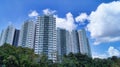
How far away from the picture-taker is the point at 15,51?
97.6 feet

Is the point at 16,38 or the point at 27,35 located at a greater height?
the point at 27,35

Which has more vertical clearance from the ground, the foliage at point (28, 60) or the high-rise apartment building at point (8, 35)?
the high-rise apartment building at point (8, 35)

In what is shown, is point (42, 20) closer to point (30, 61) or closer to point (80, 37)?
point (80, 37)

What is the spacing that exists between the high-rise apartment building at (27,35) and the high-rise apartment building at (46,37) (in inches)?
69.6

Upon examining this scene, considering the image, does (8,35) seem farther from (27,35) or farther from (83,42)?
(83,42)

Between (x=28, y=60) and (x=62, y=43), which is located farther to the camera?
(x=62, y=43)

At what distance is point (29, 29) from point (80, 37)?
790 inches

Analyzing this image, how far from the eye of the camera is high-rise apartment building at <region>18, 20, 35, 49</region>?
2557 inches

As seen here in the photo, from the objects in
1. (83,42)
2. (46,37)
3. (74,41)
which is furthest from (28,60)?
(83,42)

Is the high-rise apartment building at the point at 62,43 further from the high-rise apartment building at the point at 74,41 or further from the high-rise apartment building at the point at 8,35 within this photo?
the high-rise apartment building at the point at 8,35

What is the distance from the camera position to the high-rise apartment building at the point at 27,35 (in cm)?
6494

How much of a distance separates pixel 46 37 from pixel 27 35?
22.3 feet

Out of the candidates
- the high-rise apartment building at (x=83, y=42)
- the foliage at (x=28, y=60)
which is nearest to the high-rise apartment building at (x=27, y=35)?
the high-rise apartment building at (x=83, y=42)

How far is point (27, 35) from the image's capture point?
2552 inches
